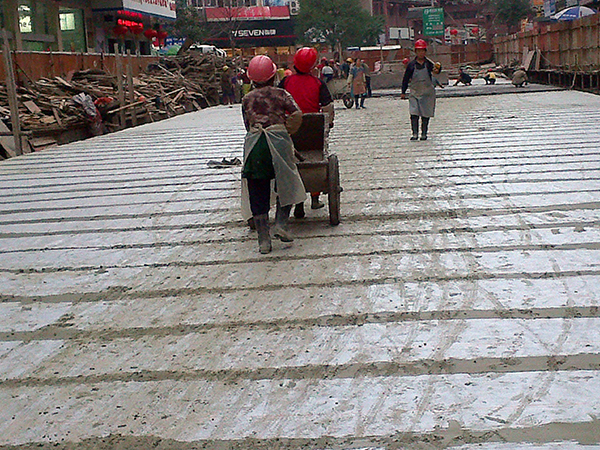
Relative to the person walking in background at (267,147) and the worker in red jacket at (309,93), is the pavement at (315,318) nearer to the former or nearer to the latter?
the person walking in background at (267,147)

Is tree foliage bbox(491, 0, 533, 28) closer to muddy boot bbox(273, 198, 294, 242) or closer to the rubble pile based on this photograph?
the rubble pile

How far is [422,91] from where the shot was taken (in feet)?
40.8

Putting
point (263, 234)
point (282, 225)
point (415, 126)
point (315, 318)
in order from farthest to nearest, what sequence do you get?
point (415, 126) < point (282, 225) < point (263, 234) < point (315, 318)

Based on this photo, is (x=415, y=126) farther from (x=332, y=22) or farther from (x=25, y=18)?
(x=332, y=22)

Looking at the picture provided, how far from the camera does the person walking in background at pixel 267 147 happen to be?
6.04 metres

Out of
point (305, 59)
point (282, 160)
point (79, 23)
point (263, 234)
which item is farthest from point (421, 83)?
point (79, 23)

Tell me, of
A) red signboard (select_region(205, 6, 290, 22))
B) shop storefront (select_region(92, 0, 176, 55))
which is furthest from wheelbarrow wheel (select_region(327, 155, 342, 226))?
red signboard (select_region(205, 6, 290, 22))

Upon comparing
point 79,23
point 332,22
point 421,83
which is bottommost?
point 421,83

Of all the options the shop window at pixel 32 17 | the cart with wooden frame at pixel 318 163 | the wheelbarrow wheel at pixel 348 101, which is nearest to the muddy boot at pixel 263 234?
the cart with wooden frame at pixel 318 163

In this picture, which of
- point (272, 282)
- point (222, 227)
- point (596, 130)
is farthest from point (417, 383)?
point (596, 130)

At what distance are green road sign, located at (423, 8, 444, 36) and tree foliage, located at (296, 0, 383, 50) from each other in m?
18.0

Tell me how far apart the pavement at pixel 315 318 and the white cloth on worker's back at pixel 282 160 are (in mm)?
472

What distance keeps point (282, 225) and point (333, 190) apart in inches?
24.0

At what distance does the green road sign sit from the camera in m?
40.5
